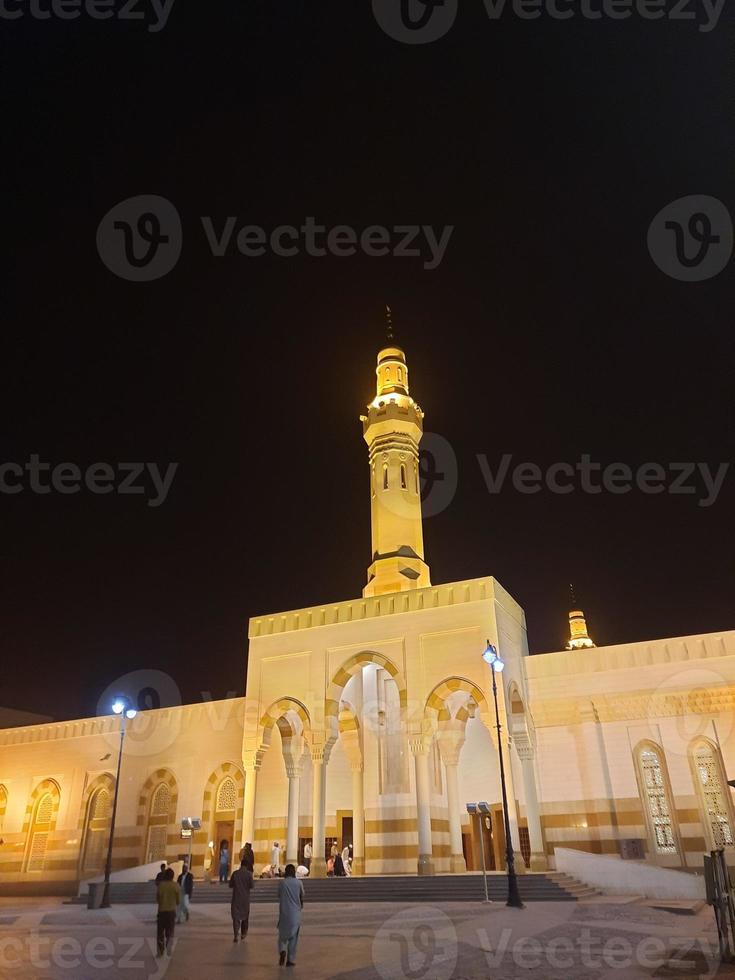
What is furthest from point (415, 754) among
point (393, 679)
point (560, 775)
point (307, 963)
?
point (307, 963)

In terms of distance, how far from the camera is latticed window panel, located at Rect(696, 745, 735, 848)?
2280cm

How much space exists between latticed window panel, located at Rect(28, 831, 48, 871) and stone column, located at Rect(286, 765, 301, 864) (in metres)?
14.7

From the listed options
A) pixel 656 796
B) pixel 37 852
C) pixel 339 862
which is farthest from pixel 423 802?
pixel 37 852

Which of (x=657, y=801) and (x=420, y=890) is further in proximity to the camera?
(x=657, y=801)

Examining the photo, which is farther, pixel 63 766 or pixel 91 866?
pixel 63 766

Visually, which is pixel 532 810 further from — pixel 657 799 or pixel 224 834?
pixel 224 834

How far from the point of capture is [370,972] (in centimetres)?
809

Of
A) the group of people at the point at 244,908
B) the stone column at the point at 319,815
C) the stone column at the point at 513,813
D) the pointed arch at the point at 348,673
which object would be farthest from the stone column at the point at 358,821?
the group of people at the point at 244,908

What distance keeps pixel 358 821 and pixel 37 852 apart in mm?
18557

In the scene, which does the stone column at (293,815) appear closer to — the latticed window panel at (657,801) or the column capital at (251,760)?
the column capital at (251,760)

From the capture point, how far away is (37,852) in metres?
33.7

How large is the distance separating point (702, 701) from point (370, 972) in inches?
779

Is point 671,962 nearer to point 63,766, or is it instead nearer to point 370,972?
point 370,972

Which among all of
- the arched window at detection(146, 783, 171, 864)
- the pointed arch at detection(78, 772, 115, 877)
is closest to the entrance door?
the arched window at detection(146, 783, 171, 864)
